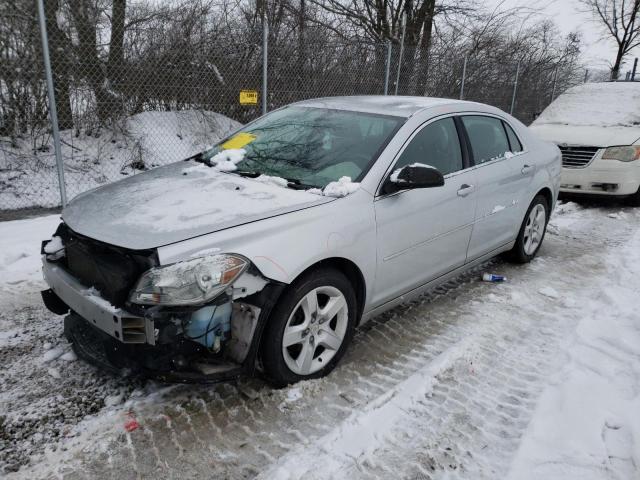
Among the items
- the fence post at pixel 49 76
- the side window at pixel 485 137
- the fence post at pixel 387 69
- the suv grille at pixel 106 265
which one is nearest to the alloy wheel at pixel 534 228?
the side window at pixel 485 137

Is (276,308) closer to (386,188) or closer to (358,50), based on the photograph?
(386,188)

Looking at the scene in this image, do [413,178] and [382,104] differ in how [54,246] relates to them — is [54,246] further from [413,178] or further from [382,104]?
[382,104]

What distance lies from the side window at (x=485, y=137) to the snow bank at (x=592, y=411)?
1.53m

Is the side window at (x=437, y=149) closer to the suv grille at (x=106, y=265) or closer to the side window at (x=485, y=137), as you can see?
the side window at (x=485, y=137)

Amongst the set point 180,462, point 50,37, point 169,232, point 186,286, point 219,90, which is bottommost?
point 180,462

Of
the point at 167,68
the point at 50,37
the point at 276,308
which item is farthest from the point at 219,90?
the point at 276,308

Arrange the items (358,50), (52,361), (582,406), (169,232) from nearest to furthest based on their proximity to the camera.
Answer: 1. (169,232)
2. (582,406)
3. (52,361)
4. (358,50)

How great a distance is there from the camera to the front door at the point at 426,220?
122 inches

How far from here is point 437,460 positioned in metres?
2.31

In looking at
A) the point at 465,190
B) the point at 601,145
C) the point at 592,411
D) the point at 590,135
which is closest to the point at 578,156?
the point at 601,145

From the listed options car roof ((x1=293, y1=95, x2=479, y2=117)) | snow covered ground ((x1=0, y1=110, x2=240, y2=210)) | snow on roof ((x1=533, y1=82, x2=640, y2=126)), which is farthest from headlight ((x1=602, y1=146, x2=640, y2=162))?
snow covered ground ((x1=0, y1=110, x2=240, y2=210))

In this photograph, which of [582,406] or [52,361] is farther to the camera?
[52,361]

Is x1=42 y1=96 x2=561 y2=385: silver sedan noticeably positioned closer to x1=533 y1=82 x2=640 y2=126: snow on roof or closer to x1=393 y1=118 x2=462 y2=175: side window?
x1=393 y1=118 x2=462 y2=175: side window

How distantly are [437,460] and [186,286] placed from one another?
1447 millimetres
